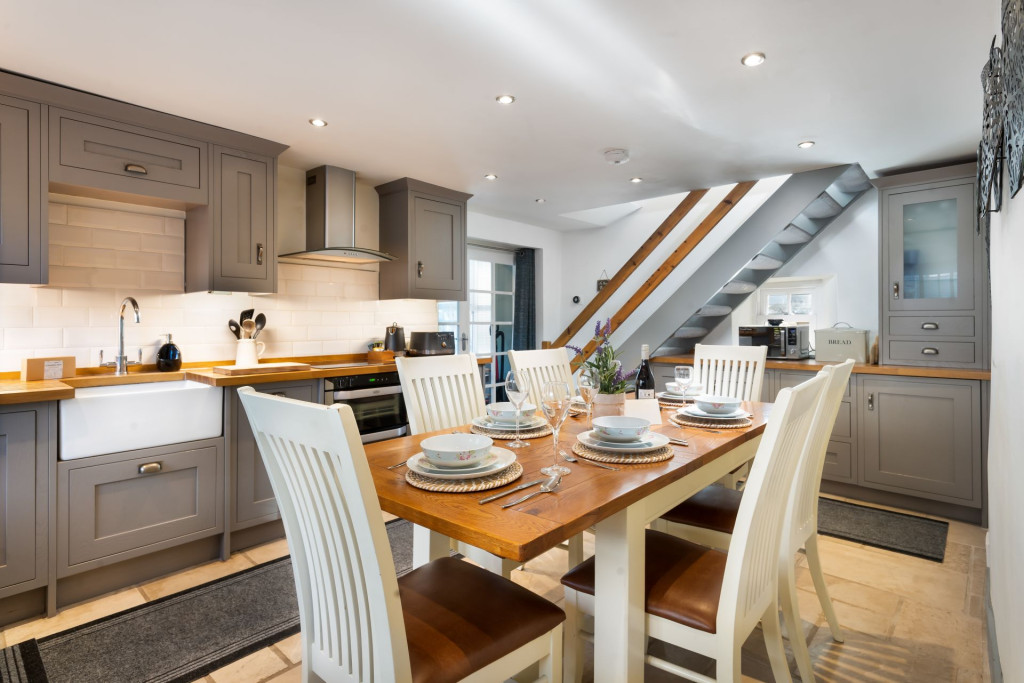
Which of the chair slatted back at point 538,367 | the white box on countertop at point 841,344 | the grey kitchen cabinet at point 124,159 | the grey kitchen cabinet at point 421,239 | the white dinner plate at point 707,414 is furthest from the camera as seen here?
the grey kitchen cabinet at point 421,239

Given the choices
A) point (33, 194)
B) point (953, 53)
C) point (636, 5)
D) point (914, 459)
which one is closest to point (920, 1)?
point (953, 53)

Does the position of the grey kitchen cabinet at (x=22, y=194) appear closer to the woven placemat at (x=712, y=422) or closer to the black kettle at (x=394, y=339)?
the black kettle at (x=394, y=339)

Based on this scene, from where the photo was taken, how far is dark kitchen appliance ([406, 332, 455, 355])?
3.91m

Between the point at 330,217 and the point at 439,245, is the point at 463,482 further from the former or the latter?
the point at 439,245

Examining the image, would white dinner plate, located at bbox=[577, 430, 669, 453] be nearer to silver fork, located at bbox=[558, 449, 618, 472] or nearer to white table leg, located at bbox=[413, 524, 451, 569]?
silver fork, located at bbox=[558, 449, 618, 472]

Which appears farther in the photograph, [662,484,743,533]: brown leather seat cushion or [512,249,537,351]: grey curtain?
[512,249,537,351]: grey curtain

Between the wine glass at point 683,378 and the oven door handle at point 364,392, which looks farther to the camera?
the oven door handle at point 364,392

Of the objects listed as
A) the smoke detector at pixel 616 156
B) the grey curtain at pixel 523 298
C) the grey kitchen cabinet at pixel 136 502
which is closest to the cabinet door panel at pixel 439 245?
the smoke detector at pixel 616 156

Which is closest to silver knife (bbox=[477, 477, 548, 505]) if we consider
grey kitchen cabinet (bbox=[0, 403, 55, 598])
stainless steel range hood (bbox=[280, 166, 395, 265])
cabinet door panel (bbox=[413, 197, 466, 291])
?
grey kitchen cabinet (bbox=[0, 403, 55, 598])

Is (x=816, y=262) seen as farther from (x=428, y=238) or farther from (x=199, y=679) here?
(x=199, y=679)

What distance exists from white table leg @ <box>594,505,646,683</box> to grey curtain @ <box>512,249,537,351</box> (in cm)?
449

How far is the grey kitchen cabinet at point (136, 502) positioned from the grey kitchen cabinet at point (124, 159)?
4.14ft

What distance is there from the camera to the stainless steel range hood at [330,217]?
3.48m

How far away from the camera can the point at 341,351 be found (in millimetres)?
3879
